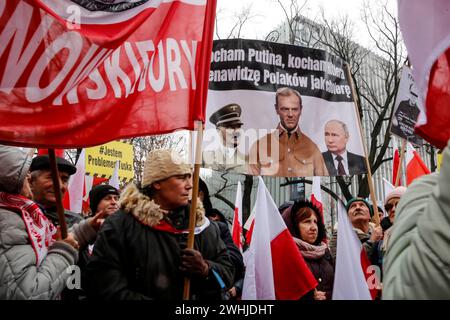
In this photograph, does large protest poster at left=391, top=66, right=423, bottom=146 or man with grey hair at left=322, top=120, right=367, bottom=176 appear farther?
large protest poster at left=391, top=66, right=423, bottom=146

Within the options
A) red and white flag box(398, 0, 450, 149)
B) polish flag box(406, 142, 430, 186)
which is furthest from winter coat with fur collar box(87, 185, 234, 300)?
polish flag box(406, 142, 430, 186)

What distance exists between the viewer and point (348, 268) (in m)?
3.57

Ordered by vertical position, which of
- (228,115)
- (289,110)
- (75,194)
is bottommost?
(75,194)

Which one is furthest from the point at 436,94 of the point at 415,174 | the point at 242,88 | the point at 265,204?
the point at 415,174

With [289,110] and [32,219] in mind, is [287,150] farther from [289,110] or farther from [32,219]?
[32,219]

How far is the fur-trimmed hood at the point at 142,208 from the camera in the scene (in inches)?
98.5

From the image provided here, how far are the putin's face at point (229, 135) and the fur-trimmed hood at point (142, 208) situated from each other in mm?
2080

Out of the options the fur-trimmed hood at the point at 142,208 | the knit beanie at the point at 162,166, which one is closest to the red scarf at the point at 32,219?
the fur-trimmed hood at the point at 142,208

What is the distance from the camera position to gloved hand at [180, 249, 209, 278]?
7.80ft

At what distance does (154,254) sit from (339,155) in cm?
320

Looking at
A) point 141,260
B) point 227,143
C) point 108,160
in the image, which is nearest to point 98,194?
point 227,143

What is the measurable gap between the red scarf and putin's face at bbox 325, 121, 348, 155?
3.57m

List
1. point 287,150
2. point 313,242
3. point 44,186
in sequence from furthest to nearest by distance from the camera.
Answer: point 287,150, point 313,242, point 44,186

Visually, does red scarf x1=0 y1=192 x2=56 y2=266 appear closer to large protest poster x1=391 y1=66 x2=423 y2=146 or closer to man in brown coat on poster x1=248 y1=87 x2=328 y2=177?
man in brown coat on poster x1=248 y1=87 x2=328 y2=177
